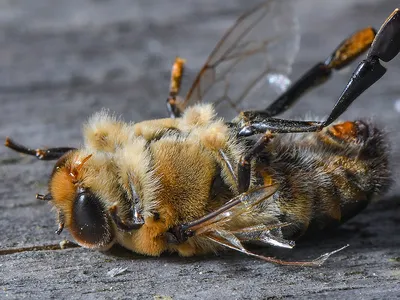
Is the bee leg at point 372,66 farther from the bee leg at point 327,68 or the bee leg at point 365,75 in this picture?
the bee leg at point 327,68

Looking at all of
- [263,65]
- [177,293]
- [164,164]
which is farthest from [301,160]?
[263,65]

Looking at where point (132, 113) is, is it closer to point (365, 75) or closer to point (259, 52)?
point (259, 52)

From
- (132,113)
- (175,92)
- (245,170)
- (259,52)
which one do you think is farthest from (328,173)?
(132,113)

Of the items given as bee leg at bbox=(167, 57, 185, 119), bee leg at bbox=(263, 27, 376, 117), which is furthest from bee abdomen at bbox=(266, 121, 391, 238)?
bee leg at bbox=(167, 57, 185, 119)

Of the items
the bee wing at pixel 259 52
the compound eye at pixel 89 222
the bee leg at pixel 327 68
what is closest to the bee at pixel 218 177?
the compound eye at pixel 89 222

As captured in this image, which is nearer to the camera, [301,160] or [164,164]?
[164,164]

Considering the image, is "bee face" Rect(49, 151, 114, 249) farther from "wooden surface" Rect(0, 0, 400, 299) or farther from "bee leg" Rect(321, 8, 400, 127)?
"bee leg" Rect(321, 8, 400, 127)

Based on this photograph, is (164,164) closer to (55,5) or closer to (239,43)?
(239,43)
